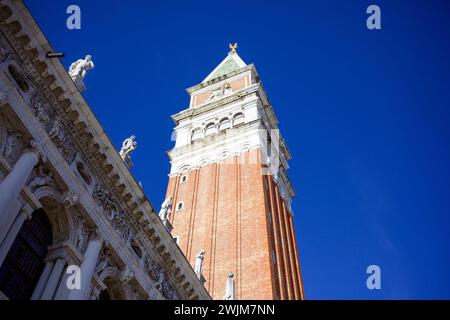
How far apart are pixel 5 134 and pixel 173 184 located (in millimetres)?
25372

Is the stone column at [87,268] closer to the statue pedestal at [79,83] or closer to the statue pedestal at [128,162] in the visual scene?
the statue pedestal at [128,162]

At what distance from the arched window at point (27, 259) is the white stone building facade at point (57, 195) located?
0.08 ft

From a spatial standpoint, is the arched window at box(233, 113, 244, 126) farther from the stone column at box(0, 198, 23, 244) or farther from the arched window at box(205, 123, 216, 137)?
the stone column at box(0, 198, 23, 244)

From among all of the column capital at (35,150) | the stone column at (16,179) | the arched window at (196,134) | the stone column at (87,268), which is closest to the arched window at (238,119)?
the arched window at (196,134)

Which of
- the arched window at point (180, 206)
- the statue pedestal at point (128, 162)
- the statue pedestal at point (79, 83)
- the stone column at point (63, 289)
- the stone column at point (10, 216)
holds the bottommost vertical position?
the stone column at point (63, 289)

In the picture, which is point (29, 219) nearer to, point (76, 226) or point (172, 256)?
point (76, 226)

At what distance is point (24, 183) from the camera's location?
11039 millimetres

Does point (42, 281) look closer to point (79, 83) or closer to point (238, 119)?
point (79, 83)

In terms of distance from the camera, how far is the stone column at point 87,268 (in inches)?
458

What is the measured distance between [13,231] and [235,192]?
74.2ft

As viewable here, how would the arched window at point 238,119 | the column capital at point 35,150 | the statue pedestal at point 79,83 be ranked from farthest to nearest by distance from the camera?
the arched window at point 238,119 < the statue pedestal at point 79,83 < the column capital at point 35,150

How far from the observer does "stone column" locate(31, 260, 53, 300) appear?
1132 centimetres

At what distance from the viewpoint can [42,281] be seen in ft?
38.1
